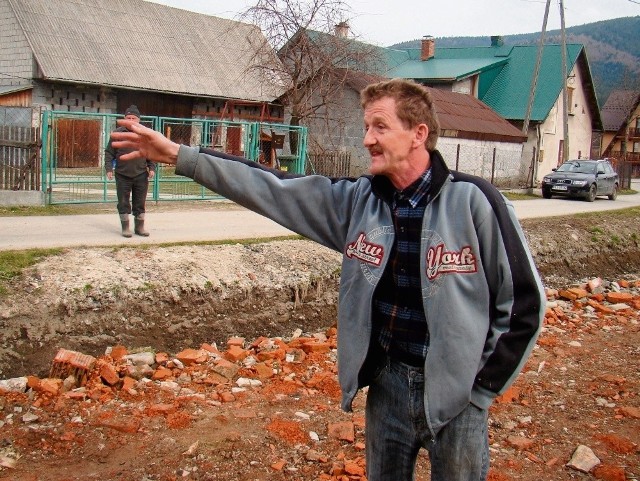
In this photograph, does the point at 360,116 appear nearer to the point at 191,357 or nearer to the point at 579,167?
the point at 579,167

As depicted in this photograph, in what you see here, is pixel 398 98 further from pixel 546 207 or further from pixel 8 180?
pixel 546 207

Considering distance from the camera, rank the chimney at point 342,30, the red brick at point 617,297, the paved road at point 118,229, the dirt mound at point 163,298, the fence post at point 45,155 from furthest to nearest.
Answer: the chimney at point 342,30
the fence post at point 45,155
the red brick at point 617,297
the paved road at point 118,229
the dirt mound at point 163,298

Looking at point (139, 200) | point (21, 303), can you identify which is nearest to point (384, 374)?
point (21, 303)

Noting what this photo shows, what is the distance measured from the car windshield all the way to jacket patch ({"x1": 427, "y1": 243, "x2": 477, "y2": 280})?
981 inches

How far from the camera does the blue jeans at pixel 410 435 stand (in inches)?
110

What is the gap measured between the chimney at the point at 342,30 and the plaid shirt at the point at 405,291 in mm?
20354

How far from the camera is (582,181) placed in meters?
24.9

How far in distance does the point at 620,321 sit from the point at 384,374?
915 cm

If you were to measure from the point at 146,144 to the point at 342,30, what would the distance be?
67.5 feet

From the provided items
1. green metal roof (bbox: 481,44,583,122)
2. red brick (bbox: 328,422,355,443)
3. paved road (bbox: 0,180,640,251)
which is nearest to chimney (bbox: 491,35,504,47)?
green metal roof (bbox: 481,44,583,122)

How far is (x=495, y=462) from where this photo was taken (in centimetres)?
553

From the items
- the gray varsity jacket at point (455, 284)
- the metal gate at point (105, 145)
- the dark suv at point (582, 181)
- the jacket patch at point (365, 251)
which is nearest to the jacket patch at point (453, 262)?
the gray varsity jacket at point (455, 284)

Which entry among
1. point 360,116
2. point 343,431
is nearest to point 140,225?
point 343,431

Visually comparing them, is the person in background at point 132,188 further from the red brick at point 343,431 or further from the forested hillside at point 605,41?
the forested hillside at point 605,41
